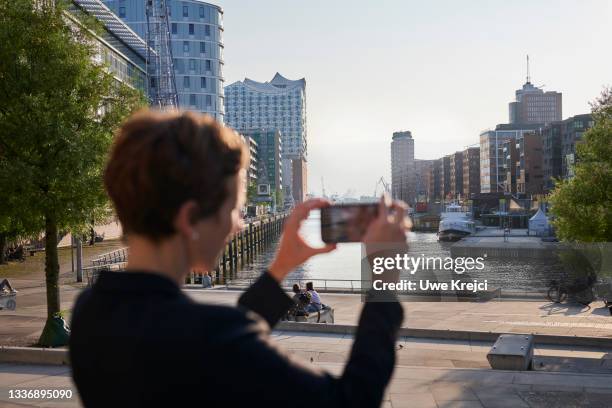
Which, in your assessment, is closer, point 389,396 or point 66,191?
point 389,396

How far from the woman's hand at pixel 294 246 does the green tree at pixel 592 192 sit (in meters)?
23.3

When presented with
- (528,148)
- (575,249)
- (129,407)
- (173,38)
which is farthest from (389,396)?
(528,148)

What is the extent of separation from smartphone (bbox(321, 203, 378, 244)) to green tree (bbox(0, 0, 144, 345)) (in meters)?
15.1

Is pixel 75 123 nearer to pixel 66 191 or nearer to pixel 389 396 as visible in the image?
pixel 66 191

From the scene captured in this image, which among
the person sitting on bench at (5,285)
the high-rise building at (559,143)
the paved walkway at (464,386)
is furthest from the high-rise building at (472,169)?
the paved walkway at (464,386)

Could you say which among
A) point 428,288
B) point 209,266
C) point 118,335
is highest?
point 209,266

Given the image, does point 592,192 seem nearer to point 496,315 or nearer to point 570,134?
point 496,315

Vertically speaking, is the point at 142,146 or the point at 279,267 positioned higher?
the point at 142,146

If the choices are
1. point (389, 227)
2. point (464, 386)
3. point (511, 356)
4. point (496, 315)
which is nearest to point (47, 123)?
point (464, 386)

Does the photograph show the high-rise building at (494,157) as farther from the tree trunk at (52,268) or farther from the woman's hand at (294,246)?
the woman's hand at (294,246)

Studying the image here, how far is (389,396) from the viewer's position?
35.2 feet

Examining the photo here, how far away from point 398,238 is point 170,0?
124878mm

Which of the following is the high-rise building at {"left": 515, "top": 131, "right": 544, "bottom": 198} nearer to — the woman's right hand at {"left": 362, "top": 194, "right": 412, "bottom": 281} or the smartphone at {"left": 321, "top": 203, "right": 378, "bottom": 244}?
the smartphone at {"left": 321, "top": 203, "right": 378, "bottom": 244}

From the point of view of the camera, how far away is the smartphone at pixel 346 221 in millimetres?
2170
